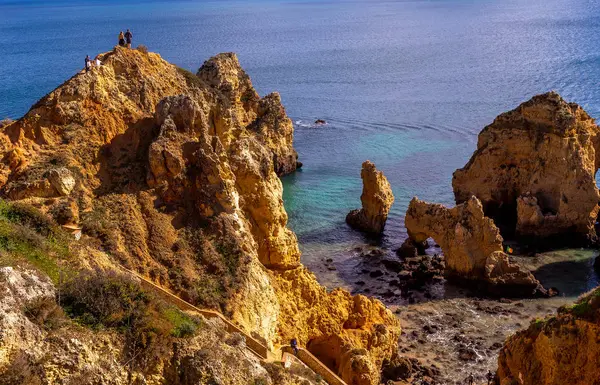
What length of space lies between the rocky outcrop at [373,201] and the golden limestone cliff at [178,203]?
1897 cm

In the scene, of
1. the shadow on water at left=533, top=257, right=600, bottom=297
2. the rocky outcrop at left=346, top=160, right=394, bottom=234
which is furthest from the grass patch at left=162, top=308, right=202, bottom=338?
the rocky outcrop at left=346, top=160, right=394, bottom=234

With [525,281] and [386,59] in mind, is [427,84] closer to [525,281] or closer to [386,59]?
[386,59]

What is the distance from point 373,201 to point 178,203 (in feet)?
90.4

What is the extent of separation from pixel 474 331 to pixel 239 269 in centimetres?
1884

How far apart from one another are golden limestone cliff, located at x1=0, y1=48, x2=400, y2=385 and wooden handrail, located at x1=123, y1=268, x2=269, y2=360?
0.85m

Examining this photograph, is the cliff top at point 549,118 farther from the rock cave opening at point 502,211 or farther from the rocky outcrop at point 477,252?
the rocky outcrop at point 477,252

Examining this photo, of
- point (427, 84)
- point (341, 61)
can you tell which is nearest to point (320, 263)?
point (427, 84)

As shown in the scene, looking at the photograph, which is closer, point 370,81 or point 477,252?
point 477,252

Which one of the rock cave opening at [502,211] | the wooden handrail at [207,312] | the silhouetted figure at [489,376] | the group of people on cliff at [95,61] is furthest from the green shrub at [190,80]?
the rock cave opening at [502,211]

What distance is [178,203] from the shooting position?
2634cm

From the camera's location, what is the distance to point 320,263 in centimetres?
4694

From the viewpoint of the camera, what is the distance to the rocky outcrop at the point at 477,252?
40906 mm

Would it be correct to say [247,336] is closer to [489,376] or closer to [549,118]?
[489,376]

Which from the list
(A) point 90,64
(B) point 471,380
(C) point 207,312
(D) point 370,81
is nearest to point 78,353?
(C) point 207,312
